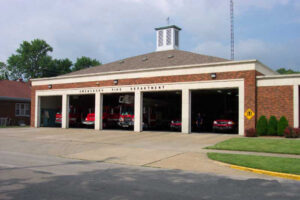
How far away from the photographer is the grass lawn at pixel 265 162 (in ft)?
31.9

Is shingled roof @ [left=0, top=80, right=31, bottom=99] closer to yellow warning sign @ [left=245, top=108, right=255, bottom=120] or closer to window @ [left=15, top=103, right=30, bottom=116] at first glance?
window @ [left=15, top=103, right=30, bottom=116]

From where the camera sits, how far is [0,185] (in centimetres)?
755

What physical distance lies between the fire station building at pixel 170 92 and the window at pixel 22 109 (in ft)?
18.5

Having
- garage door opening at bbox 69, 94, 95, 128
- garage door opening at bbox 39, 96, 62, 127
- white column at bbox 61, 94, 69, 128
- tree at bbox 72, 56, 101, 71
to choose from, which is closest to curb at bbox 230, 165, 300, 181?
garage door opening at bbox 69, 94, 95, 128

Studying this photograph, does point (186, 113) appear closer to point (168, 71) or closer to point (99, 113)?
point (168, 71)

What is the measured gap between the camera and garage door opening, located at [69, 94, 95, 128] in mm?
31875

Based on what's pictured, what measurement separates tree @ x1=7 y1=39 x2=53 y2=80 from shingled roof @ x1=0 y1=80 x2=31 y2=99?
31422mm

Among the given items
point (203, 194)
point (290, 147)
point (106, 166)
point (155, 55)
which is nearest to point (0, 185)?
point (106, 166)

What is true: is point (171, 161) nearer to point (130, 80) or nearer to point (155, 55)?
point (130, 80)

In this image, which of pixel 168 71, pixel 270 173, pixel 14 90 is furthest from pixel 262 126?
pixel 14 90

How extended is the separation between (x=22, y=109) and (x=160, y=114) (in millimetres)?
19442

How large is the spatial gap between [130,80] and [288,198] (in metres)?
21.9

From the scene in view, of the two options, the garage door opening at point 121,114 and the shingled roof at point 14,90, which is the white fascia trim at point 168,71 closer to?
the garage door opening at point 121,114

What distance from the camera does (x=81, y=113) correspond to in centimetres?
3594
